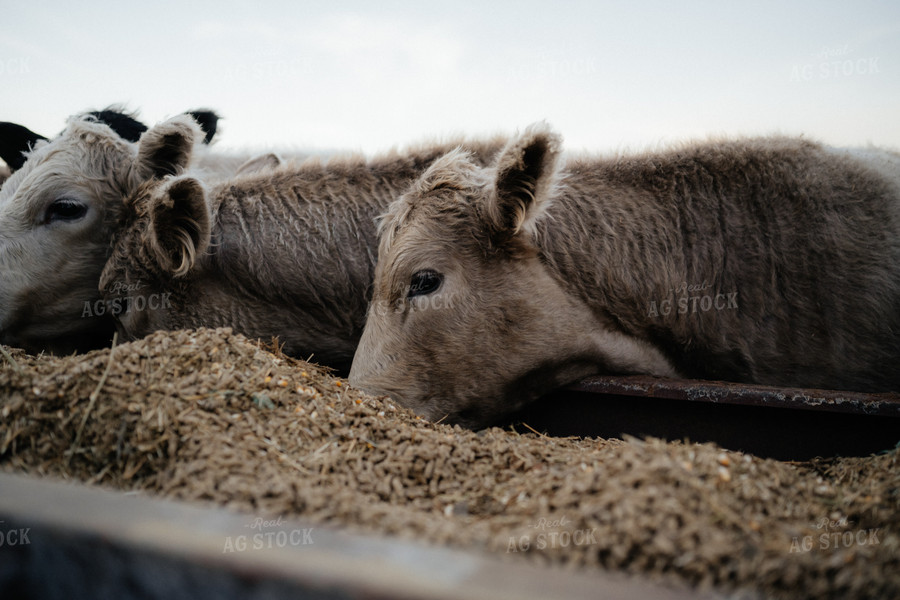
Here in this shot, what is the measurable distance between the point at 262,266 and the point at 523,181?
1.93 m

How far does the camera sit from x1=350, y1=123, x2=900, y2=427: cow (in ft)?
10.2

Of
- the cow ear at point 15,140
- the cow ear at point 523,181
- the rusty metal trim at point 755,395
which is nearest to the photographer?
the rusty metal trim at point 755,395

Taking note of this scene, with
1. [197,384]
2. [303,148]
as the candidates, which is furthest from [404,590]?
[303,148]

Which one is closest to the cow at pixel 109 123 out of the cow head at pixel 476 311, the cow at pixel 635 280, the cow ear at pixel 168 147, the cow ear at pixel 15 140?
the cow ear at pixel 15 140

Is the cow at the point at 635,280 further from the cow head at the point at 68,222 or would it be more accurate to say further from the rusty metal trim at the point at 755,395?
the cow head at the point at 68,222

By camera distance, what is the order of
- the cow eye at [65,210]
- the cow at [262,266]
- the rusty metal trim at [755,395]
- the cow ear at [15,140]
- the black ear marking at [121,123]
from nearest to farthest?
the rusty metal trim at [755,395] → the cow at [262,266] → the cow eye at [65,210] → the black ear marking at [121,123] → the cow ear at [15,140]

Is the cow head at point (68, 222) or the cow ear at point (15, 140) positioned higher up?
the cow ear at point (15, 140)

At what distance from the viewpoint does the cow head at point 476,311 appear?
10.2 feet

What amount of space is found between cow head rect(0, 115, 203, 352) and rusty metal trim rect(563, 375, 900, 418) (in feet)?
11.5

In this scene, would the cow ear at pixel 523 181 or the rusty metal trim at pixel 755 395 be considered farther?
the cow ear at pixel 523 181

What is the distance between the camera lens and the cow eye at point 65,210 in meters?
3.95

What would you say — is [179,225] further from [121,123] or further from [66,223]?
[121,123]

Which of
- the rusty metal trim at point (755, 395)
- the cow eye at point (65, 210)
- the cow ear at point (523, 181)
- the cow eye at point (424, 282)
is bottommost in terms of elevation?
the rusty metal trim at point (755, 395)

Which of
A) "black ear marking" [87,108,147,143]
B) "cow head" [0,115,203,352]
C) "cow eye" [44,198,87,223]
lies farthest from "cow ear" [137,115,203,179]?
"black ear marking" [87,108,147,143]
